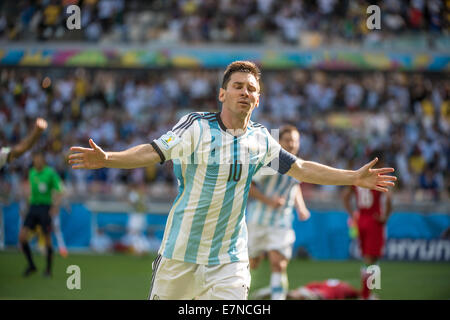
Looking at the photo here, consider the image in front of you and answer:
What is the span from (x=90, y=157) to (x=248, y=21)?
1834 centimetres

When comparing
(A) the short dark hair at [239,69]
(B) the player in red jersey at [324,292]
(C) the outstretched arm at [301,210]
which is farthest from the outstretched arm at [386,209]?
(A) the short dark hair at [239,69]

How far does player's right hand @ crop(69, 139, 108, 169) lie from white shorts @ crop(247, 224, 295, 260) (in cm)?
425

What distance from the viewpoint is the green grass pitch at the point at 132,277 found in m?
8.93

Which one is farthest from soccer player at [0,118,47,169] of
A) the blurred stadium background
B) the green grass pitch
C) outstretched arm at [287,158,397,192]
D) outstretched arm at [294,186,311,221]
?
the blurred stadium background

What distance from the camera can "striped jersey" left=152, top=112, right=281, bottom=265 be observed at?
14.4ft

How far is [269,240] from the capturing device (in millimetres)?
7852

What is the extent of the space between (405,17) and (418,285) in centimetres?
1325

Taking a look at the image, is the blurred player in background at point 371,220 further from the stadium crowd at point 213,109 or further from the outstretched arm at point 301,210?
the stadium crowd at point 213,109

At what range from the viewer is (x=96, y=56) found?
20438 mm

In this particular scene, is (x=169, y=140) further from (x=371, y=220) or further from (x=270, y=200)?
(x=371, y=220)

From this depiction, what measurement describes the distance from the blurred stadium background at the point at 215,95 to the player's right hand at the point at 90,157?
10.4 meters

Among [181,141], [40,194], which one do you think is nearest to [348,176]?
[181,141]

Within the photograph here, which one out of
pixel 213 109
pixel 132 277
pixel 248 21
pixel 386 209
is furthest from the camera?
pixel 248 21
